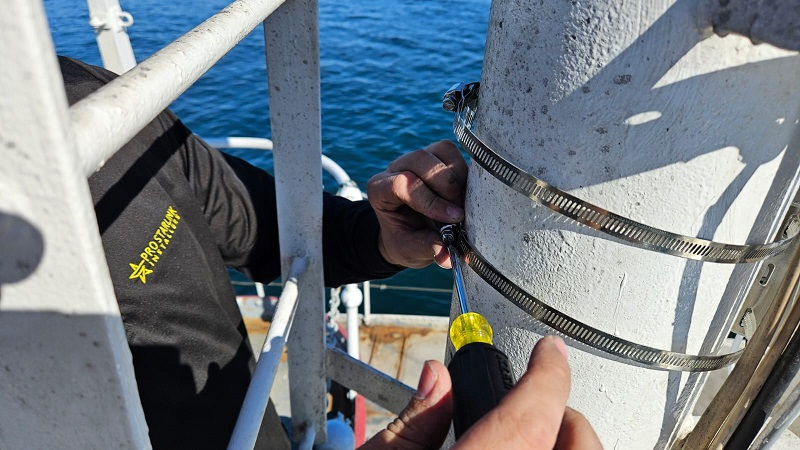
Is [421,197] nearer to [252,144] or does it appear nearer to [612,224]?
[612,224]

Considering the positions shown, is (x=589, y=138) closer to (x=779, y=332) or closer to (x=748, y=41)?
(x=748, y=41)

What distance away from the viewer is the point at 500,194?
2.14 feet

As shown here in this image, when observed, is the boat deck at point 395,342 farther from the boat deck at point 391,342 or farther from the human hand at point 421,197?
the human hand at point 421,197

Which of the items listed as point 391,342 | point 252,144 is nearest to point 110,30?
point 252,144

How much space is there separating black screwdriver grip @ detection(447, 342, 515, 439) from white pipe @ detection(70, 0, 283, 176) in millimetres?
420

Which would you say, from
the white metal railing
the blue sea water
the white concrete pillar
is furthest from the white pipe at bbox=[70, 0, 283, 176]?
the blue sea water

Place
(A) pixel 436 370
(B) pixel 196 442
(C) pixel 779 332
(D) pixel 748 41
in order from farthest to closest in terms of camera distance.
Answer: (B) pixel 196 442 → (C) pixel 779 332 → (A) pixel 436 370 → (D) pixel 748 41

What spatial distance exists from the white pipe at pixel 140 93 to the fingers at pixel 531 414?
1.22 ft

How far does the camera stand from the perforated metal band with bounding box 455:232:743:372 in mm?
648

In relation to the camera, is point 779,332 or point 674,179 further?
point 779,332

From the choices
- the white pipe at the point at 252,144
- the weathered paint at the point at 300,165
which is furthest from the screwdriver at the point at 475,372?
the white pipe at the point at 252,144

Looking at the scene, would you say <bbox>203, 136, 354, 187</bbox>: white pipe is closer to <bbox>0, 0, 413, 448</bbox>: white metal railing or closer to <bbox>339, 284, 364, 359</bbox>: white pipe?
<bbox>339, 284, 364, 359</bbox>: white pipe

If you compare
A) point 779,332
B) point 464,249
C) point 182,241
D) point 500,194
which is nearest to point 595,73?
point 500,194

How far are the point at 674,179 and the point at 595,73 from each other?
0.14 metres
